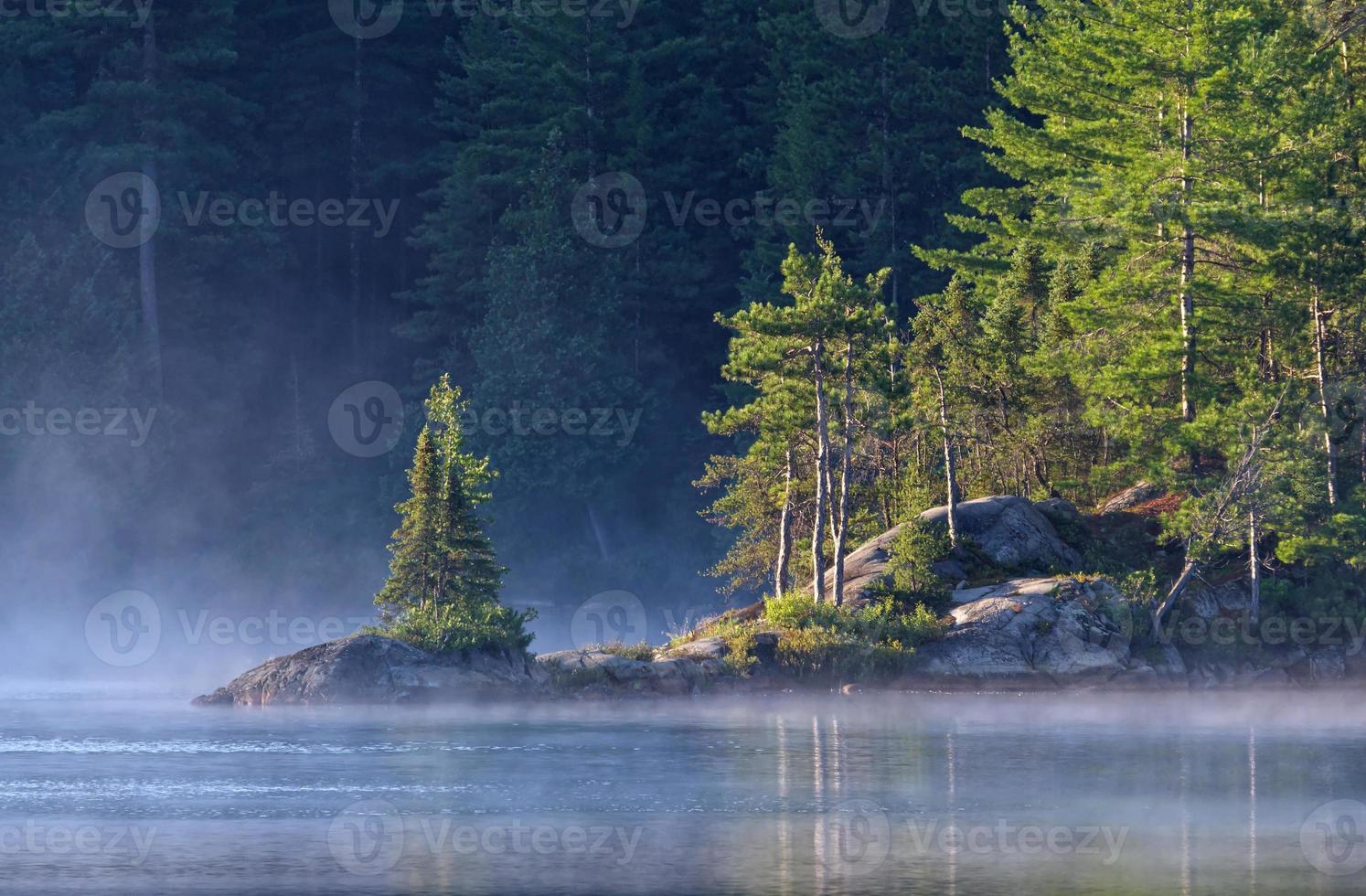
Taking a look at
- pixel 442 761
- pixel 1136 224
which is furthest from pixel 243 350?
pixel 442 761

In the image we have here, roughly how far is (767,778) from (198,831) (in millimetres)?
8661

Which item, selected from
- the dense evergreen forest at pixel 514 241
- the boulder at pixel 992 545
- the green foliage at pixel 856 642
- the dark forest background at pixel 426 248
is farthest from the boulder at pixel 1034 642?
the dark forest background at pixel 426 248

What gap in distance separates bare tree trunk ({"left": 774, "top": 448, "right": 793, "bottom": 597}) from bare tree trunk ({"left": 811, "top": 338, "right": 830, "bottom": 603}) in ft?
5.66

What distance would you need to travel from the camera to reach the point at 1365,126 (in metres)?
48.8

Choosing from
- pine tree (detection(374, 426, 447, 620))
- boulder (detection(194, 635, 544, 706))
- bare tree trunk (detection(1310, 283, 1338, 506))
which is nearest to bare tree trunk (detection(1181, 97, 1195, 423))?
bare tree trunk (detection(1310, 283, 1338, 506))

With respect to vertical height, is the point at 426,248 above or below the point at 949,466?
above

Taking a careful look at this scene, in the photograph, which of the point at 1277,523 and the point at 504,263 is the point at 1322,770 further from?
the point at 504,263

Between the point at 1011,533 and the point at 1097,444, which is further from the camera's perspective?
the point at 1097,444

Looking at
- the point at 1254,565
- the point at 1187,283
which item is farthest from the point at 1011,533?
the point at 1187,283

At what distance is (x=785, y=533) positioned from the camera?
48406 mm

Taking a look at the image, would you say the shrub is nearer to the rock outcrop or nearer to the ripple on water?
the rock outcrop

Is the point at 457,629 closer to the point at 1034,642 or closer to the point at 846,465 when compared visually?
the point at 846,465

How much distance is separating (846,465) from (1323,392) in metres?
12.3

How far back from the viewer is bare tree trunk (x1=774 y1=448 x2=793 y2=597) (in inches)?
1897
